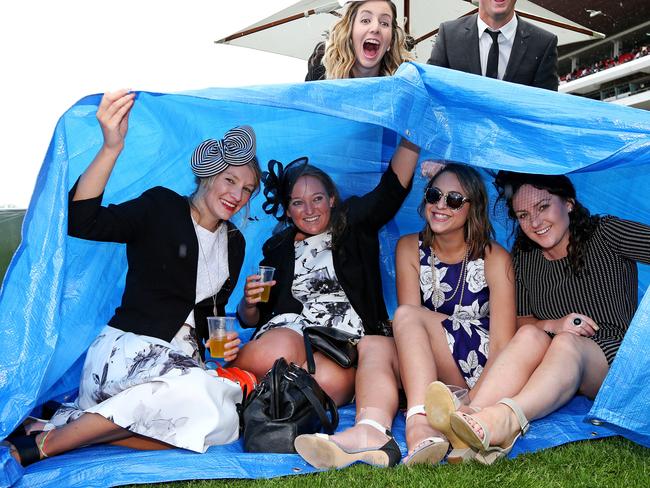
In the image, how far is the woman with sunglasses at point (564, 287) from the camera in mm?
2779

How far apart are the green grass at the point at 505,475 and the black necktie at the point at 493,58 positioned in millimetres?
2425

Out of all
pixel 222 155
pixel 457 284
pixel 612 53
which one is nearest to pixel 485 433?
pixel 457 284

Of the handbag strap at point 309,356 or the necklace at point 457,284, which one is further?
the necklace at point 457,284

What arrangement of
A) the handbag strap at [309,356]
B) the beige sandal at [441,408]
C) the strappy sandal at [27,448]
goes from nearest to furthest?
1. the beige sandal at [441,408]
2. the strappy sandal at [27,448]
3. the handbag strap at [309,356]

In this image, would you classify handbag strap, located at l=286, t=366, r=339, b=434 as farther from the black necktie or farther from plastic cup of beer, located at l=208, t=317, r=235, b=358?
the black necktie

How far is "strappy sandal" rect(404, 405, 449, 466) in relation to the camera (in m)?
2.45

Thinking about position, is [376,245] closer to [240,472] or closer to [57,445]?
[240,472]

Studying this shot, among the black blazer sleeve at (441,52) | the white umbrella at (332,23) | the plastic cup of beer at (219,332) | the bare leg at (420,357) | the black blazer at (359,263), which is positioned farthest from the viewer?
the white umbrella at (332,23)

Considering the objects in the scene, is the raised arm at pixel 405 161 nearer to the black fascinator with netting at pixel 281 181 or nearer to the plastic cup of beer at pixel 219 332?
the black fascinator with netting at pixel 281 181

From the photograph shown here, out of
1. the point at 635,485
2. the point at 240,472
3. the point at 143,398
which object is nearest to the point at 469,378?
the point at 635,485

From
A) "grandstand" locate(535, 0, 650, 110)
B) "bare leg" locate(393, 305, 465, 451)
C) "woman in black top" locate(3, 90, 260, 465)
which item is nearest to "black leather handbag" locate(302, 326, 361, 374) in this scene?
"bare leg" locate(393, 305, 465, 451)

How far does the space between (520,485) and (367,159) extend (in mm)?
2043

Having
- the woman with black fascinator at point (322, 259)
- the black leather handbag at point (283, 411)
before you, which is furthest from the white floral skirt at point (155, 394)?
the woman with black fascinator at point (322, 259)

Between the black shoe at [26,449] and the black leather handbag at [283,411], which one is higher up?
the black leather handbag at [283,411]
